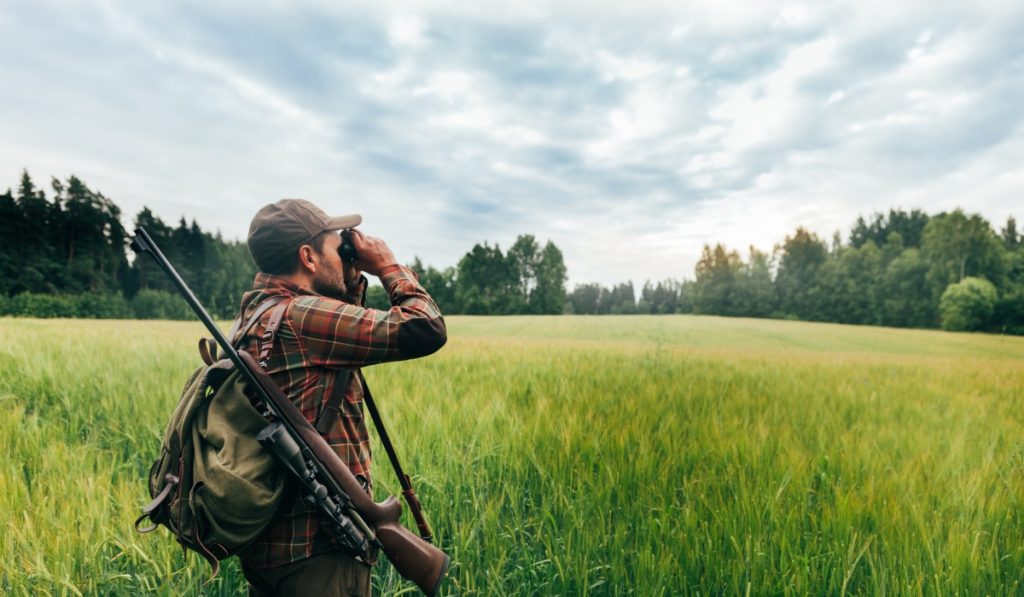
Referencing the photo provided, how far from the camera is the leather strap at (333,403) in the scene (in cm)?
171

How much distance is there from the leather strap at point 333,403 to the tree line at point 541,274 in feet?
50.9

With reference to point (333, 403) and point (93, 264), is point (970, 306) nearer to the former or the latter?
point (333, 403)

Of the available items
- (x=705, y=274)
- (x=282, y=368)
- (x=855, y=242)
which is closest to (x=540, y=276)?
(x=705, y=274)

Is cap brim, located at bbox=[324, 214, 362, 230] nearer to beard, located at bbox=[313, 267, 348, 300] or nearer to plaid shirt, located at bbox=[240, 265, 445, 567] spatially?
beard, located at bbox=[313, 267, 348, 300]

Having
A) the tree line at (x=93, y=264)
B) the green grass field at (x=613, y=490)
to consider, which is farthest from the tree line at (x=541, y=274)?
the green grass field at (x=613, y=490)

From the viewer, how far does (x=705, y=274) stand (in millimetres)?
103500

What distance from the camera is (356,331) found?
1.62m

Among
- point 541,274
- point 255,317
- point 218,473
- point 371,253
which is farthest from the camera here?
point 541,274

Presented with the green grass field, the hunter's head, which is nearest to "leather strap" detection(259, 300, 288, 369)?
the hunter's head

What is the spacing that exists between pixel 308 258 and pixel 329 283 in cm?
12

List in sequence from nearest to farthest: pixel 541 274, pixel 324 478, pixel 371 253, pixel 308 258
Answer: pixel 324 478, pixel 308 258, pixel 371 253, pixel 541 274

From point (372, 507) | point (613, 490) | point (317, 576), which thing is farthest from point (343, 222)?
point (613, 490)

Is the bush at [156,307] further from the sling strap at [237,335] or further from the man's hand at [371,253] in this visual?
the man's hand at [371,253]

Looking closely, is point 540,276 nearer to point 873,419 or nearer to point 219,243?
point 219,243
